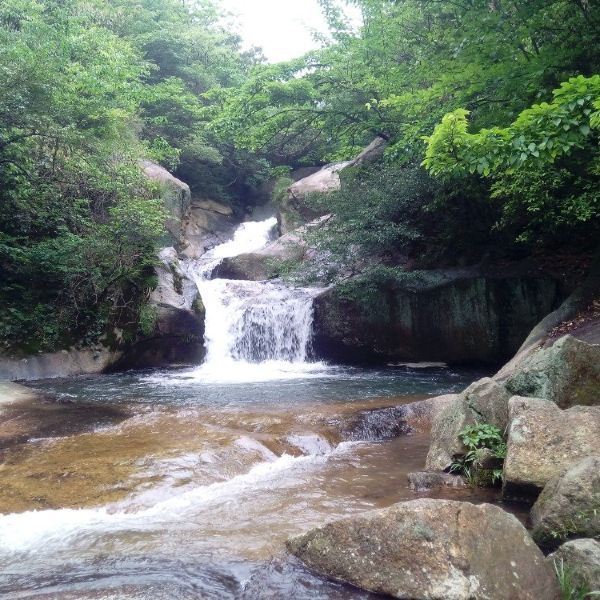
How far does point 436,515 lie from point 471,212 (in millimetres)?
10900

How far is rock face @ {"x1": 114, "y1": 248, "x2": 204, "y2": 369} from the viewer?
13318 millimetres

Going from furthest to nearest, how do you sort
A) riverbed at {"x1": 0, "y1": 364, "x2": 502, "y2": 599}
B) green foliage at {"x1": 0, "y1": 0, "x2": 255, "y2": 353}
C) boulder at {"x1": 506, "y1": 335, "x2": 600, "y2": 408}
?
green foliage at {"x1": 0, "y1": 0, "x2": 255, "y2": 353} < boulder at {"x1": 506, "y1": 335, "x2": 600, "y2": 408} < riverbed at {"x1": 0, "y1": 364, "x2": 502, "y2": 599}

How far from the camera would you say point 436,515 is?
334 cm

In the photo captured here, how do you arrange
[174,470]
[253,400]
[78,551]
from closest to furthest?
1. [78,551]
2. [174,470]
3. [253,400]

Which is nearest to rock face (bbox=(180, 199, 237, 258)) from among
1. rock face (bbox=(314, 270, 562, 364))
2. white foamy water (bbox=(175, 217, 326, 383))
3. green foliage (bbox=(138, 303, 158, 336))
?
white foamy water (bbox=(175, 217, 326, 383))

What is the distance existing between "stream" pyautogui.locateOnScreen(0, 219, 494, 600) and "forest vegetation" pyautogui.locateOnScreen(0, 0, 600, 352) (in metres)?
3.21

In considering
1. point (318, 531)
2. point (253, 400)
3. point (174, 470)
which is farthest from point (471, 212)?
point (318, 531)

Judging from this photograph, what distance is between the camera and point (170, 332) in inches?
534

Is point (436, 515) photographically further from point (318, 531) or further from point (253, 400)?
point (253, 400)

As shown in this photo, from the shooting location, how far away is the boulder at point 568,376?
5.30 metres

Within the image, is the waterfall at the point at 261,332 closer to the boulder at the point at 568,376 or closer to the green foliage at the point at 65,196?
the green foliage at the point at 65,196

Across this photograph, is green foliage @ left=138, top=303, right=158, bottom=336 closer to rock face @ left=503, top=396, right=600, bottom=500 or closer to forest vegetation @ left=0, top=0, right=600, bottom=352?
forest vegetation @ left=0, top=0, right=600, bottom=352

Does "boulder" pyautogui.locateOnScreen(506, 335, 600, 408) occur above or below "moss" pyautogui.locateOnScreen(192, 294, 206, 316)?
below

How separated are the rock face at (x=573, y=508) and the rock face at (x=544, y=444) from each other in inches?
25.4
